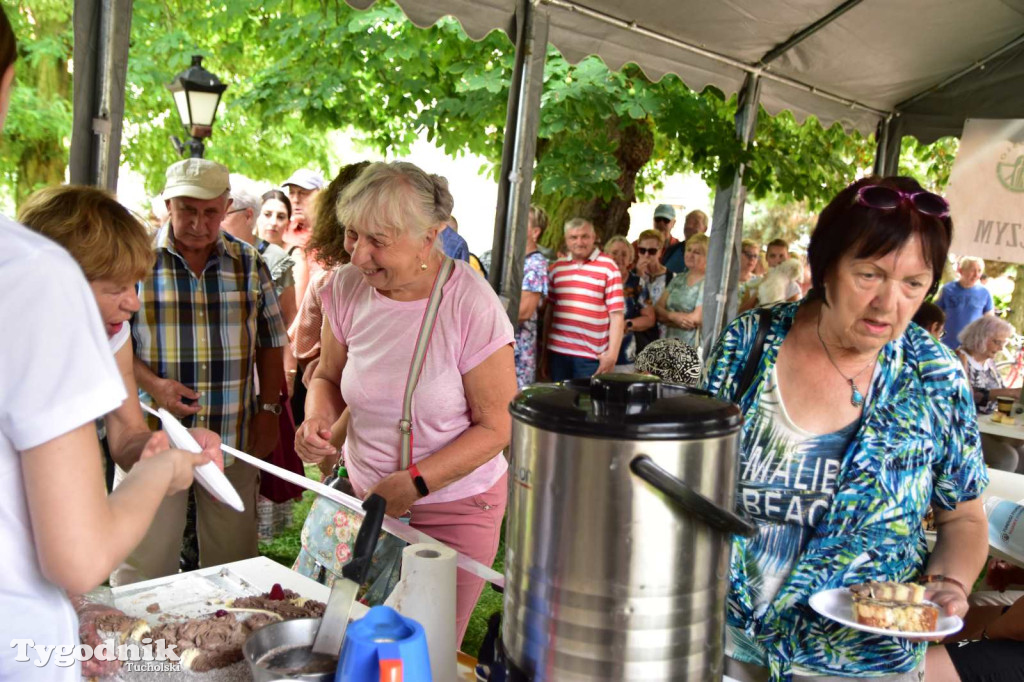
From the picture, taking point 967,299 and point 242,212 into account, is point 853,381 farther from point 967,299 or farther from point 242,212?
point 967,299

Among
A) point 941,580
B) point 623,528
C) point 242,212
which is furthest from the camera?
point 242,212

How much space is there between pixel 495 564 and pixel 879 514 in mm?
3192

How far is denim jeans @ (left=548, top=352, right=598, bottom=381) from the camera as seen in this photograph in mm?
6172

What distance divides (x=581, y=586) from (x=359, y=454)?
130 cm

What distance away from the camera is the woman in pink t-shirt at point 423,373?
217 cm

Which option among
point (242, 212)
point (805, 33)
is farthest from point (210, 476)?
point (805, 33)

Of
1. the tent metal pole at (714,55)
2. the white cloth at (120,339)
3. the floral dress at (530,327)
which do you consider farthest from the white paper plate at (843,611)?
the floral dress at (530,327)

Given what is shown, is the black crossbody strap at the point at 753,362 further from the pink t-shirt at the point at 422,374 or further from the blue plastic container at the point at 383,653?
the blue plastic container at the point at 383,653

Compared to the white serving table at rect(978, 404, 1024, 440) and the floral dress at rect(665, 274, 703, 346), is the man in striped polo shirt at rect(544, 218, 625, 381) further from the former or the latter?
the white serving table at rect(978, 404, 1024, 440)

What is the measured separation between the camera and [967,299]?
8.98m

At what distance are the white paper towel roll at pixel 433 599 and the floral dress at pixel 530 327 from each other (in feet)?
14.9

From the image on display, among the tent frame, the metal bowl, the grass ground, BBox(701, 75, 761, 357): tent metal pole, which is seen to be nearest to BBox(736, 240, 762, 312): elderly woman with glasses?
the tent frame

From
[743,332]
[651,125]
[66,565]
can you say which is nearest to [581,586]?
[66,565]

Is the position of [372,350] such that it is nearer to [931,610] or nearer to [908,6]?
[931,610]
